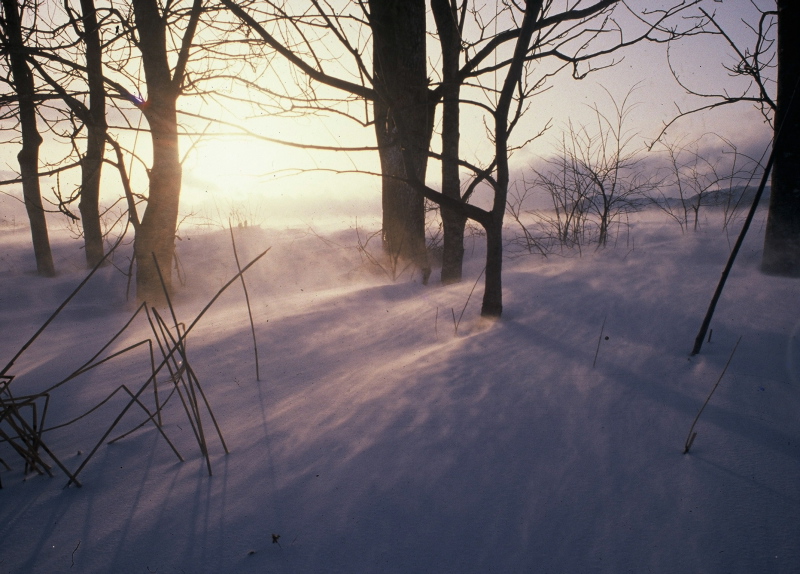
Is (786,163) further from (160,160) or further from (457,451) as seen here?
(160,160)

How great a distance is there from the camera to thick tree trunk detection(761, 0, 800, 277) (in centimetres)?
286

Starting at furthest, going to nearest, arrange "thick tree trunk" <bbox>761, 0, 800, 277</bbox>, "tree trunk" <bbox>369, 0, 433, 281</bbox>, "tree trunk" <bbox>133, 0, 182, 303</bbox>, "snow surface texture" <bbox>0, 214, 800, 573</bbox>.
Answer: "tree trunk" <bbox>133, 0, 182, 303</bbox> < "thick tree trunk" <bbox>761, 0, 800, 277</bbox> < "tree trunk" <bbox>369, 0, 433, 281</bbox> < "snow surface texture" <bbox>0, 214, 800, 573</bbox>

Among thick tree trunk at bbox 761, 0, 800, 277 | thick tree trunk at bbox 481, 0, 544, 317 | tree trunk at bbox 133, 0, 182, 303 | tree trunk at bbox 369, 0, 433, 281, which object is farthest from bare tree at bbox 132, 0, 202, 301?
thick tree trunk at bbox 761, 0, 800, 277

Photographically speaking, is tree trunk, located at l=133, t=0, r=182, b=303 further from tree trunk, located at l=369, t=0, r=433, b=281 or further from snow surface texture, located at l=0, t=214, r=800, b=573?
snow surface texture, located at l=0, t=214, r=800, b=573

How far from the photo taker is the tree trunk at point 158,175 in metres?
4.23

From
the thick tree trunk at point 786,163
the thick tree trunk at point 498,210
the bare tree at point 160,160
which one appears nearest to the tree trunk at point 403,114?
the thick tree trunk at point 498,210

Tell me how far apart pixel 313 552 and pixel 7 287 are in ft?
20.2

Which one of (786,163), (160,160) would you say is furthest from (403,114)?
(160,160)

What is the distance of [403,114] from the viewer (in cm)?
248

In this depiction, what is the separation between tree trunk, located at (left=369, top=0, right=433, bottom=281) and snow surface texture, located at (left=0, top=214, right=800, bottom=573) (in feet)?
3.46

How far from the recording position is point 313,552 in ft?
3.16

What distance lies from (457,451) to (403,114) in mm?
1877

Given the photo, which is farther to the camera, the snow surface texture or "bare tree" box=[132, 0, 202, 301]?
"bare tree" box=[132, 0, 202, 301]

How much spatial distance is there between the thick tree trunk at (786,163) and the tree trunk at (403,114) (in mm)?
2349
